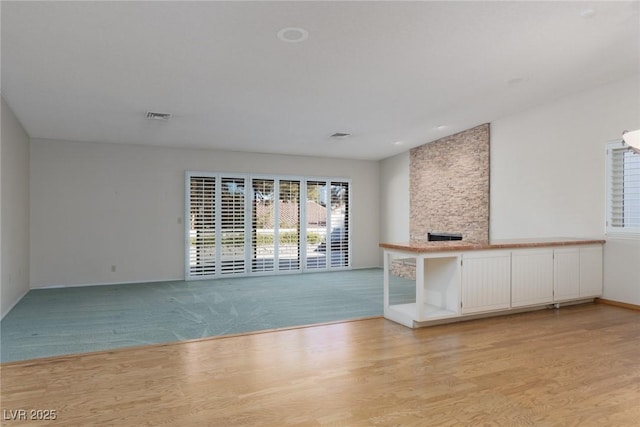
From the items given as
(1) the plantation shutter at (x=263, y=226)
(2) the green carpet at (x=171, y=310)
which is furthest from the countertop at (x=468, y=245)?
(1) the plantation shutter at (x=263, y=226)

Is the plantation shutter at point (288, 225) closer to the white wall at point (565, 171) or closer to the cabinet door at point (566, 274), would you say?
the white wall at point (565, 171)

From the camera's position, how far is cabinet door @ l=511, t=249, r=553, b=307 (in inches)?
185

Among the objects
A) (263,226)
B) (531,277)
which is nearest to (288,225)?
(263,226)

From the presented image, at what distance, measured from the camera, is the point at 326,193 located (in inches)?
372

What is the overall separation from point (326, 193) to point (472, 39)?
605 centimetres

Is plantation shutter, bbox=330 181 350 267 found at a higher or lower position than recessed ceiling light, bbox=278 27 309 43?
lower

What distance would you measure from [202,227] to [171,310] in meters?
3.09

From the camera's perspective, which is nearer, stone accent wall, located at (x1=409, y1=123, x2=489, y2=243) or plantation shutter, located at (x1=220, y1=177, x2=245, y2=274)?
stone accent wall, located at (x1=409, y1=123, x2=489, y2=243)

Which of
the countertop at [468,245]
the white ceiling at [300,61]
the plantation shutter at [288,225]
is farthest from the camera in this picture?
the plantation shutter at [288,225]

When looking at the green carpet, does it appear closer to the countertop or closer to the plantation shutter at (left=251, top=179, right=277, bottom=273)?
the plantation shutter at (left=251, top=179, right=277, bottom=273)

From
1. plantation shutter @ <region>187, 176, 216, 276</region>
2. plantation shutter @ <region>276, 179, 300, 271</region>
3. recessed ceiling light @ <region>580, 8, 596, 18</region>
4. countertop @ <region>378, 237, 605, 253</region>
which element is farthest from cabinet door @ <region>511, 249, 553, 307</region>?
plantation shutter @ <region>187, 176, 216, 276</region>

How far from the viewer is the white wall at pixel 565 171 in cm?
510

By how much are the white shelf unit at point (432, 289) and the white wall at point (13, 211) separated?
4986 millimetres

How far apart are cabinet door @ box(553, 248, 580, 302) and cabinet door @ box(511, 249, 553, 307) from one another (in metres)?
0.09
